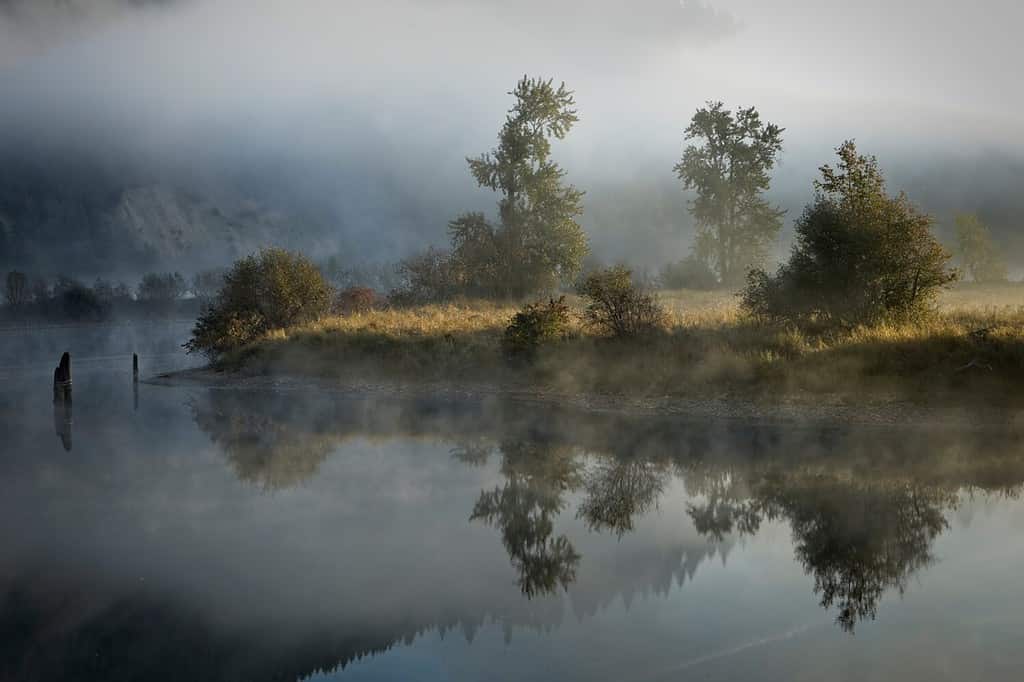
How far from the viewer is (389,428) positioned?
22.5 m

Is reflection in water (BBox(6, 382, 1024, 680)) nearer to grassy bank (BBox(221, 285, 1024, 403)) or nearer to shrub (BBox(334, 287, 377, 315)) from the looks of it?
grassy bank (BBox(221, 285, 1024, 403))

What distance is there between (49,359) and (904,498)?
66.3 m

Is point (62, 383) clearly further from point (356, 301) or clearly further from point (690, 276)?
point (690, 276)

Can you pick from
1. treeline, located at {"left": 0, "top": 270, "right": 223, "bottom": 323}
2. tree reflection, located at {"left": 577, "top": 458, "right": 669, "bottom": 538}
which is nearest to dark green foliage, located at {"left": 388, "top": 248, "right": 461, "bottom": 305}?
tree reflection, located at {"left": 577, "top": 458, "right": 669, "bottom": 538}

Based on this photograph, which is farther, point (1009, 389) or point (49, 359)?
point (49, 359)

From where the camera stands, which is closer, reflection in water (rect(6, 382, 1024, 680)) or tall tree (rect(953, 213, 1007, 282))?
reflection in water (rect(6, 382, 1024, 680))

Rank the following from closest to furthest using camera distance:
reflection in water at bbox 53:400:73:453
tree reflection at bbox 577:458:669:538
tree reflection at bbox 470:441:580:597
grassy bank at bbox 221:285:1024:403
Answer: tree reflection at bbox 470:441:580:597
tree reflection at bbox 577:458:669:538
reflection in water at bbox 53:400:73:453
grassy bank at bbox 221:285:1024:403

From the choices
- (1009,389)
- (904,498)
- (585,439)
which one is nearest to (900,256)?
(1009,389)

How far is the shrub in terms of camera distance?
5169 cm

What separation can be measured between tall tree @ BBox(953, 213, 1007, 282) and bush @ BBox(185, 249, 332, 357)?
70.7 m

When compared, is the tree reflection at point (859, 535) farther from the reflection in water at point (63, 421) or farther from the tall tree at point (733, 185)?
the tall tree at point (733, 185)

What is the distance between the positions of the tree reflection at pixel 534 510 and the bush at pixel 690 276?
4499 centimetres

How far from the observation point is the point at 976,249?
8675cm

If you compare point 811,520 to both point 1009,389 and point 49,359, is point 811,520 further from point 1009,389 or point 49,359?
point 49,359
